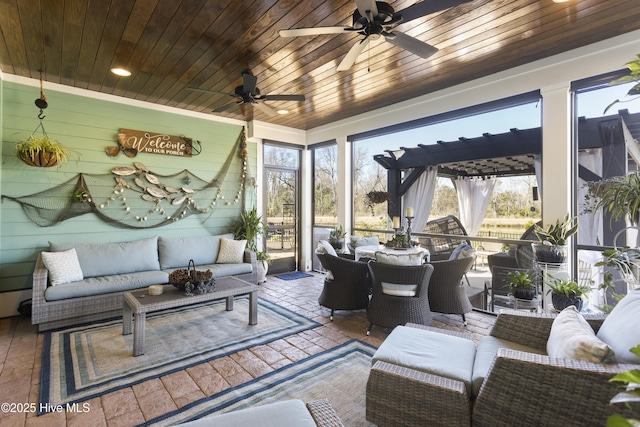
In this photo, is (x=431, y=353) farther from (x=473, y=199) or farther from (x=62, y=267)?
(x=62, y=267)

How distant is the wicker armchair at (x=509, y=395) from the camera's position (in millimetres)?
1321

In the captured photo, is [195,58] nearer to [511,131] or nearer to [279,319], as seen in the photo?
[279,319]

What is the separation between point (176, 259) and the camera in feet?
15.8

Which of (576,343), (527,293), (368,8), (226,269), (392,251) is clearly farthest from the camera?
(226,269)

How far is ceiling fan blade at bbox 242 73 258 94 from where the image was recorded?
380cm

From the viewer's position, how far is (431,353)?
78.8 inches

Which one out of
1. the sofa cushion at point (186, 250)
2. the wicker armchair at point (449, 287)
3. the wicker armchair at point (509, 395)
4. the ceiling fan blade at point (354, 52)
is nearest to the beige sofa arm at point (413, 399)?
the wicker armchair at point (509, 395)

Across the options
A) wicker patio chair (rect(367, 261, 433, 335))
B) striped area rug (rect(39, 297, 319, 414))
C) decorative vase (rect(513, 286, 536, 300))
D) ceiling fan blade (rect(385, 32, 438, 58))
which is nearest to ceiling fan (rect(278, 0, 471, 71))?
ceiling fan blade (rect(385, 32, 438, 58))

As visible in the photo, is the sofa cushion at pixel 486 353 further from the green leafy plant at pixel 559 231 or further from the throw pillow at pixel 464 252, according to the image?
the green leafy plant at pixel 559 231

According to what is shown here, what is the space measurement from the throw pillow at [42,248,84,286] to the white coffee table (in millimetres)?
942

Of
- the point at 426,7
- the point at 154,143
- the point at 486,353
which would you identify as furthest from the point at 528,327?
the point at 154,143

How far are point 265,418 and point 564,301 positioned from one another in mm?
3089

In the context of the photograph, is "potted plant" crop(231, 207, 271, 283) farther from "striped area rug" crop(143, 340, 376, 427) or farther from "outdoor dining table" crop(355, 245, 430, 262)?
"striped area rug" crop(143, 340, 376, 427)

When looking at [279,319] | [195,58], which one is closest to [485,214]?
[279,319]
